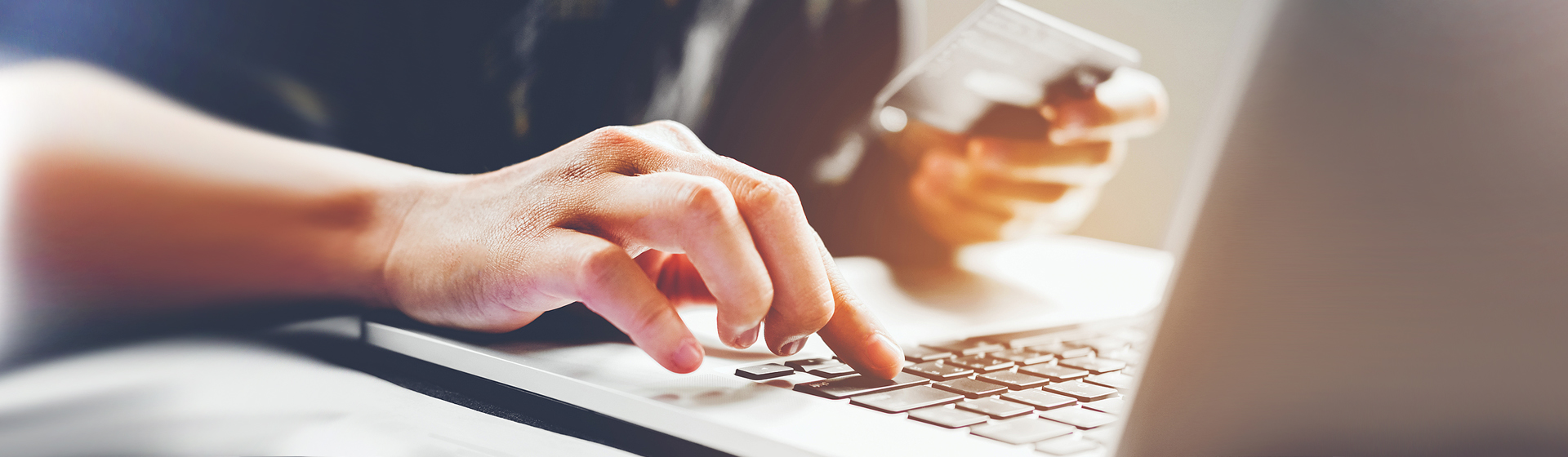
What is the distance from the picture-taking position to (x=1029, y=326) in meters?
0.55

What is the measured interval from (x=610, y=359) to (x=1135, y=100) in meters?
0.72

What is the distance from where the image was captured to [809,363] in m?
0.38

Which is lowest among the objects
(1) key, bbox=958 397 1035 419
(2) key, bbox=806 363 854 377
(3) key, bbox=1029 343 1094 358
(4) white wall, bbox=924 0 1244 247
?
(1) key, bbox=958 397 1035 419

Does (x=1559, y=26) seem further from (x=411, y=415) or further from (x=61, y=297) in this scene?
(x=61, y=297)

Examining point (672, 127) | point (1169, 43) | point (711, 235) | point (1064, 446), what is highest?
point (1169, 43)

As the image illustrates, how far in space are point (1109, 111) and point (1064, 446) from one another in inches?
25.7

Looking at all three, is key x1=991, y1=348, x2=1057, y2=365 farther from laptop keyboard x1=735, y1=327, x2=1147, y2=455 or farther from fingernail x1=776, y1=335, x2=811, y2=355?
fingernail x1=776, y1=335, x2=811, y2=355

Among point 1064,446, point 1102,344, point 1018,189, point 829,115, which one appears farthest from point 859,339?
point 829,115

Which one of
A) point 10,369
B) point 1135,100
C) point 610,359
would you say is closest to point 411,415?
point 610,359

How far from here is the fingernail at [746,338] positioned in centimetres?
36

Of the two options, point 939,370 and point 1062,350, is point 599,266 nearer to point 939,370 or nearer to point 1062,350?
point 939,370

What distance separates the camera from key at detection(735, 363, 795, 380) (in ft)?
1.13

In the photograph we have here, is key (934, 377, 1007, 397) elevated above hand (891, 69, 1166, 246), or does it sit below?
below

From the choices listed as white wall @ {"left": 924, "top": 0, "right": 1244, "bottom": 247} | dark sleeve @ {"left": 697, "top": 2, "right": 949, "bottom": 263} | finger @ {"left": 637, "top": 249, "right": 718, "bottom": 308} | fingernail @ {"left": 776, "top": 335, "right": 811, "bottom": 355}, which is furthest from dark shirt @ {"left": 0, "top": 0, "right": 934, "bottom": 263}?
white wall @ {"left": 924, "top": 0, "right": 1244, "bottom": 247}
